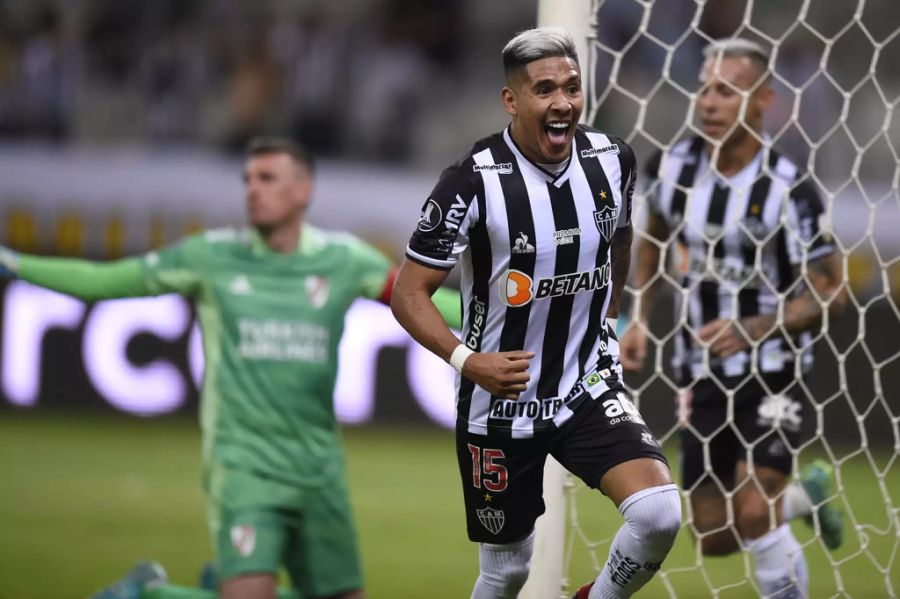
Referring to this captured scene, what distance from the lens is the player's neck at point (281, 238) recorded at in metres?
4.99

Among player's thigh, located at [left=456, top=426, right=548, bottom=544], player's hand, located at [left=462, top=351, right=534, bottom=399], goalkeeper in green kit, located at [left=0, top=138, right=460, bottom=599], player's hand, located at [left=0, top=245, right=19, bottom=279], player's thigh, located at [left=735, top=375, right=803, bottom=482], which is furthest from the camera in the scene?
player's thigh, located at [left=735, top=375, right=803, bottom=482]

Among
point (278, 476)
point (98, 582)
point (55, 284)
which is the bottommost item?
point (98, 582)

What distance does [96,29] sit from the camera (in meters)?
11.2

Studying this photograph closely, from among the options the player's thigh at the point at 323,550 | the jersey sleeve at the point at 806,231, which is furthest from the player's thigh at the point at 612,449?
the jersey sleeve at the point at 806,231

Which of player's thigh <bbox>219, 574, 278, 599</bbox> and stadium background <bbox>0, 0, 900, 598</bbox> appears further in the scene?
stadium background <bbox>0, 0, 900, 598</bbox>

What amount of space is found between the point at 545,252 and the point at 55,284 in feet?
6.56

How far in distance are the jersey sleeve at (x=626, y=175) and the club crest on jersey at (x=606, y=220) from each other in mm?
75

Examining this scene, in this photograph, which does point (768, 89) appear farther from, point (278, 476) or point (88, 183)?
point (88, 183)

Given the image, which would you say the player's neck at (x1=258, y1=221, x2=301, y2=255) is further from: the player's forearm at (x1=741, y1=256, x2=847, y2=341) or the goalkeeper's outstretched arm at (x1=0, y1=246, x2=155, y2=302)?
the player's forearm at (x1=741, y1=256, x2=847, y2=341)

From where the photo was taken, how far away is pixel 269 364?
4.78 meters

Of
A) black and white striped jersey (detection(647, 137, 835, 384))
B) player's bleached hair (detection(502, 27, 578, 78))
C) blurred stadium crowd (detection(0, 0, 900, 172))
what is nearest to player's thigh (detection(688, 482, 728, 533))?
black and white striped jersey (detection(647, 137, 835, 384))

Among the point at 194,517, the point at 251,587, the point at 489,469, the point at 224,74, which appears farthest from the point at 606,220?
the point at 224,74

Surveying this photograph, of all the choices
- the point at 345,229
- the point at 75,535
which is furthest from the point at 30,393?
the point at 75,535

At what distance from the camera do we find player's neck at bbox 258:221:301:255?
4.99 m
